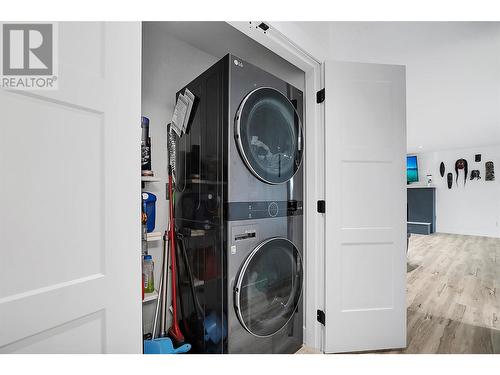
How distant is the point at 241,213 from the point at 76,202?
0.84 metres

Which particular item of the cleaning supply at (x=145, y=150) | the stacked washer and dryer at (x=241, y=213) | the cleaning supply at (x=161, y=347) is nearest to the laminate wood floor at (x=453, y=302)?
the stacked washer and dryer at (x=241, y=213)

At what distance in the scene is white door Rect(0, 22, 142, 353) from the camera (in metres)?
0.66

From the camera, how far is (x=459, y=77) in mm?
2844

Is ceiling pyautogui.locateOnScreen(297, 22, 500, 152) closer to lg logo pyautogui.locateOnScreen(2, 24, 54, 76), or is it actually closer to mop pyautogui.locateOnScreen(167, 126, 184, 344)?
mop pyautogui.locateOnScreen(167, 126, 184, 344)

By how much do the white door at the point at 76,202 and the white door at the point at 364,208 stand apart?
1370 mm

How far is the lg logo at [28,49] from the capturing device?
69cm

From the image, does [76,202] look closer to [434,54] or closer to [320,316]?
[320,316]

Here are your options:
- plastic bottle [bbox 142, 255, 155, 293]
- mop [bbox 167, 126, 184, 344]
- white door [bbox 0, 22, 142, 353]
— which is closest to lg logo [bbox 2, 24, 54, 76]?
white door [bbox 0, 22, 142, 353]

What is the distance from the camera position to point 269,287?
63.0 inches

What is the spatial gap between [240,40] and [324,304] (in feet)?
6.82

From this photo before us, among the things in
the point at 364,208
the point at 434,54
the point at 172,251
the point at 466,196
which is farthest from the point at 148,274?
the point at 466,196

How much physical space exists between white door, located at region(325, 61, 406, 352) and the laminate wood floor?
0.42m

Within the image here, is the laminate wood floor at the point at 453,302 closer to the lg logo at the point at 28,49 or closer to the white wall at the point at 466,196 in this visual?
the lg logo at the point at 28,49
